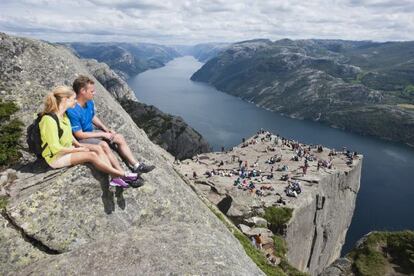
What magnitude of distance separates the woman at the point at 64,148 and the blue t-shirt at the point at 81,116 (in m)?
0.84

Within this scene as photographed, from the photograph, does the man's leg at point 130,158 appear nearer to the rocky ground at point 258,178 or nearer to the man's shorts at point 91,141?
the man's shorts at point 91,141

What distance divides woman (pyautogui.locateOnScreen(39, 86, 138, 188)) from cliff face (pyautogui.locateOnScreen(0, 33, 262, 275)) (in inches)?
13.1

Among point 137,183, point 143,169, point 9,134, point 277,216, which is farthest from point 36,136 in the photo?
point 277,216

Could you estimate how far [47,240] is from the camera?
10.7 metres

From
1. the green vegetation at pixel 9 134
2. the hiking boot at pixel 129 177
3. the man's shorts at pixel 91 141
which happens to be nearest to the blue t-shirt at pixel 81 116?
the man's shorts at pixel 91 141

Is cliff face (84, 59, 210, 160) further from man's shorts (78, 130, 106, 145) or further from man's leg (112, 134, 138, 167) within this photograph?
man's shorts (78, 130, 106, 145)

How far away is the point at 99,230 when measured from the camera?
11.5m

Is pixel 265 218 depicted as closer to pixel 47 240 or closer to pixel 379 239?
pixel 379 239

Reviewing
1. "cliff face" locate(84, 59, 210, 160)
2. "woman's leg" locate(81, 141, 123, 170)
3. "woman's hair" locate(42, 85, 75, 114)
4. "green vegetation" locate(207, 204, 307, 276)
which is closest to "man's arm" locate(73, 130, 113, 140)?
"woman's leg" locate(81, 141, 123, 170)

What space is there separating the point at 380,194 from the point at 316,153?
197 ft

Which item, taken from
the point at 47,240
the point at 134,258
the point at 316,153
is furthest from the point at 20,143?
the point at 316,153

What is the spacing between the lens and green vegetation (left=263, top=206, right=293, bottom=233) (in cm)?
4594

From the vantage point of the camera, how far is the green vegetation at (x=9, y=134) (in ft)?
45.1

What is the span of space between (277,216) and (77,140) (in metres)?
37.8
